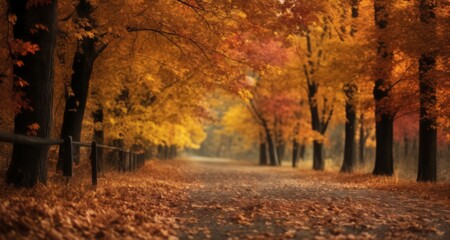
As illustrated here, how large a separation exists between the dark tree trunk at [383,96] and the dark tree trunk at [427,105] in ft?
4.32

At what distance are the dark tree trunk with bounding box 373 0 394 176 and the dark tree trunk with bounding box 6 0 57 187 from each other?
10767mm

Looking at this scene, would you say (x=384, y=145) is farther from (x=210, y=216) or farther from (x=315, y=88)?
(x=210, y=216)

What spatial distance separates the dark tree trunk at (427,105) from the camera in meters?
13.6

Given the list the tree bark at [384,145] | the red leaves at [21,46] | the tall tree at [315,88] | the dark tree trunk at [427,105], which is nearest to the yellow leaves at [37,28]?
the red leaves at [21,46]

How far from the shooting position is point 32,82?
8.53m

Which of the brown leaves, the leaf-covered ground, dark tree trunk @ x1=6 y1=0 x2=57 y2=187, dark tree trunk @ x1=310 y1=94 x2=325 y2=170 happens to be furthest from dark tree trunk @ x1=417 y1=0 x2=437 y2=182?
dark tree trunk @ x1=310 y1=94 x2=325 y2=170

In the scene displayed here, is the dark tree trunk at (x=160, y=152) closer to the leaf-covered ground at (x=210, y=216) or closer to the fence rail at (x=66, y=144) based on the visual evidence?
the fence rail at (x=66, y=144)

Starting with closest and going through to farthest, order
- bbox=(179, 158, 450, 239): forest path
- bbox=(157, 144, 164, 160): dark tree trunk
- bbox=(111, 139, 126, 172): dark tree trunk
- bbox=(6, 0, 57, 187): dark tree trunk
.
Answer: bbox=(179, 158, 450, 239): forest path → bbox=(6, 0, 57, 187): dark tree trunk → bbox=(111, 139, 126, 172): dark tree trunk → bbox=(157, 144, 164, 160): dark tree trunk

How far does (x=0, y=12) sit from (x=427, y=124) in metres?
13.3

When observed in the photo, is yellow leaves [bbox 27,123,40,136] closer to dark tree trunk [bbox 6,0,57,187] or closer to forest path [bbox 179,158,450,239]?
dark tree trunk [bbox 6,0,57,187]

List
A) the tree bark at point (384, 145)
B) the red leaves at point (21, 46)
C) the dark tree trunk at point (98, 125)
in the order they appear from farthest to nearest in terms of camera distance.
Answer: the tree bark at point (384, 145), the dark tree trunk at point (98, 125), the red leaves at point (21, 46)

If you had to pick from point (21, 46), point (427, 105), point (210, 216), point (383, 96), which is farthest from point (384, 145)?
point (21, 46)

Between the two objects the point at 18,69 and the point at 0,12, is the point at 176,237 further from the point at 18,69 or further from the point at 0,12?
the point at 0,12

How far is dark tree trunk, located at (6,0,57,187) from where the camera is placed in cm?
840
